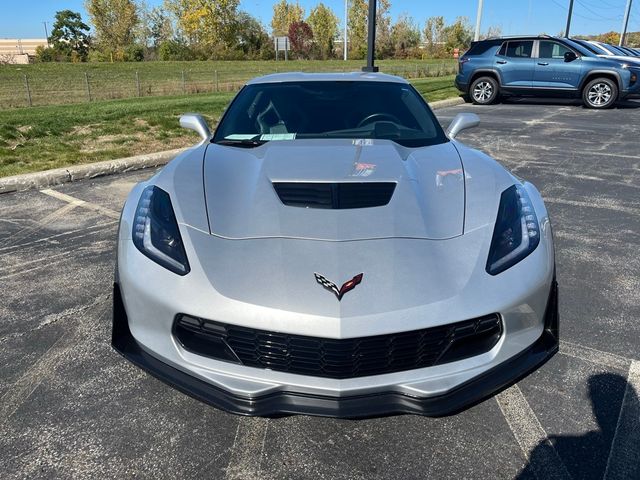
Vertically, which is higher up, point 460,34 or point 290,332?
point 460,34

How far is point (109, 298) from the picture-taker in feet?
10.8

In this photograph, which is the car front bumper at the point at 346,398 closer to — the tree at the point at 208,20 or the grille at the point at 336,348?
the grille at the point at 336,348

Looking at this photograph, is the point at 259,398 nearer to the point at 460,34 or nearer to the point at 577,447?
the point at 577,447

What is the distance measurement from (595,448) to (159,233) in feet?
6.56

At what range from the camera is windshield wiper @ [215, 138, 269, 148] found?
312 centimetres

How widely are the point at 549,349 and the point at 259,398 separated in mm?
1199

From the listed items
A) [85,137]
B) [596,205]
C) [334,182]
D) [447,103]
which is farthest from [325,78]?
[447,103]

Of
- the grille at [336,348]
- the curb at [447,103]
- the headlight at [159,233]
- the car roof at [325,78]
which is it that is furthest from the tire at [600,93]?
the headlight at [159,233]

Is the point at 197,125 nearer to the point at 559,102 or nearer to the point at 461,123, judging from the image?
the point at 461,123

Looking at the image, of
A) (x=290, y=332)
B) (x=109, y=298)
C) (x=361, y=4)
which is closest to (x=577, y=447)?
(x=290, y=332)

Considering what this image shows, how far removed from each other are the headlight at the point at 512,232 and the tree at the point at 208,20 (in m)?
75.1

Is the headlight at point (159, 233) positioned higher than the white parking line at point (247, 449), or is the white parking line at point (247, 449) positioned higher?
the headlight at point (159, 233)

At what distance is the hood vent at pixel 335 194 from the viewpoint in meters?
2.29

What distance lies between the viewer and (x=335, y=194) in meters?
2.35
